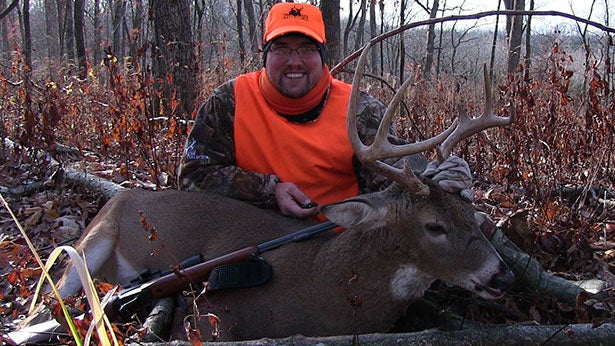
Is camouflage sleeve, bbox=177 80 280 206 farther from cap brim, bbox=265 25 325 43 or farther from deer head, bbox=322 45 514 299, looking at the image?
deer head, bbox=322 45 514 299

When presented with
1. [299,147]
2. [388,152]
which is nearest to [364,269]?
[388,152]

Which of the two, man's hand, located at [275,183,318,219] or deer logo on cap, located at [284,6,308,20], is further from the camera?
deer logo on cap, located at [284,6,308,20]

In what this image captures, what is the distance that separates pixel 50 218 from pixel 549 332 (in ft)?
13.5

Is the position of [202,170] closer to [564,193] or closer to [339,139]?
[339,139]

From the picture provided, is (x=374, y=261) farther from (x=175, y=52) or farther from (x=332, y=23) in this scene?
(x=332, y=23)

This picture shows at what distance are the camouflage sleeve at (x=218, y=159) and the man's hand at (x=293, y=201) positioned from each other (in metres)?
0.10

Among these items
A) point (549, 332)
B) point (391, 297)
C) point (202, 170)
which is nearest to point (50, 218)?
point (202, 170)

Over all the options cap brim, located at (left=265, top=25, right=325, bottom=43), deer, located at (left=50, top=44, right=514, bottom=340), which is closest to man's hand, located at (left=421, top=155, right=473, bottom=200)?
deer, located at (left=50, top=44, right=514, bottom=340)

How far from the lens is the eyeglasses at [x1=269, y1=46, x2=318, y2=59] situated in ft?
14.2

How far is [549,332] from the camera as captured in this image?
276 cm

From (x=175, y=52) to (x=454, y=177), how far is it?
5083 millimetres

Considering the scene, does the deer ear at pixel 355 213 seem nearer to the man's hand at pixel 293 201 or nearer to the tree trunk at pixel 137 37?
the man's hand at pixel 293 201

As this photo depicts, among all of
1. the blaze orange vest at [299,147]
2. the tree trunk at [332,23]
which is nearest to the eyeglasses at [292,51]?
the blaze orange vest at [299,147]

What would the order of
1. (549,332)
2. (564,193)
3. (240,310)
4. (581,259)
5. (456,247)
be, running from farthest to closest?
(564,193) → (581,259) → (240,310) → (456,247) → (549,332)
